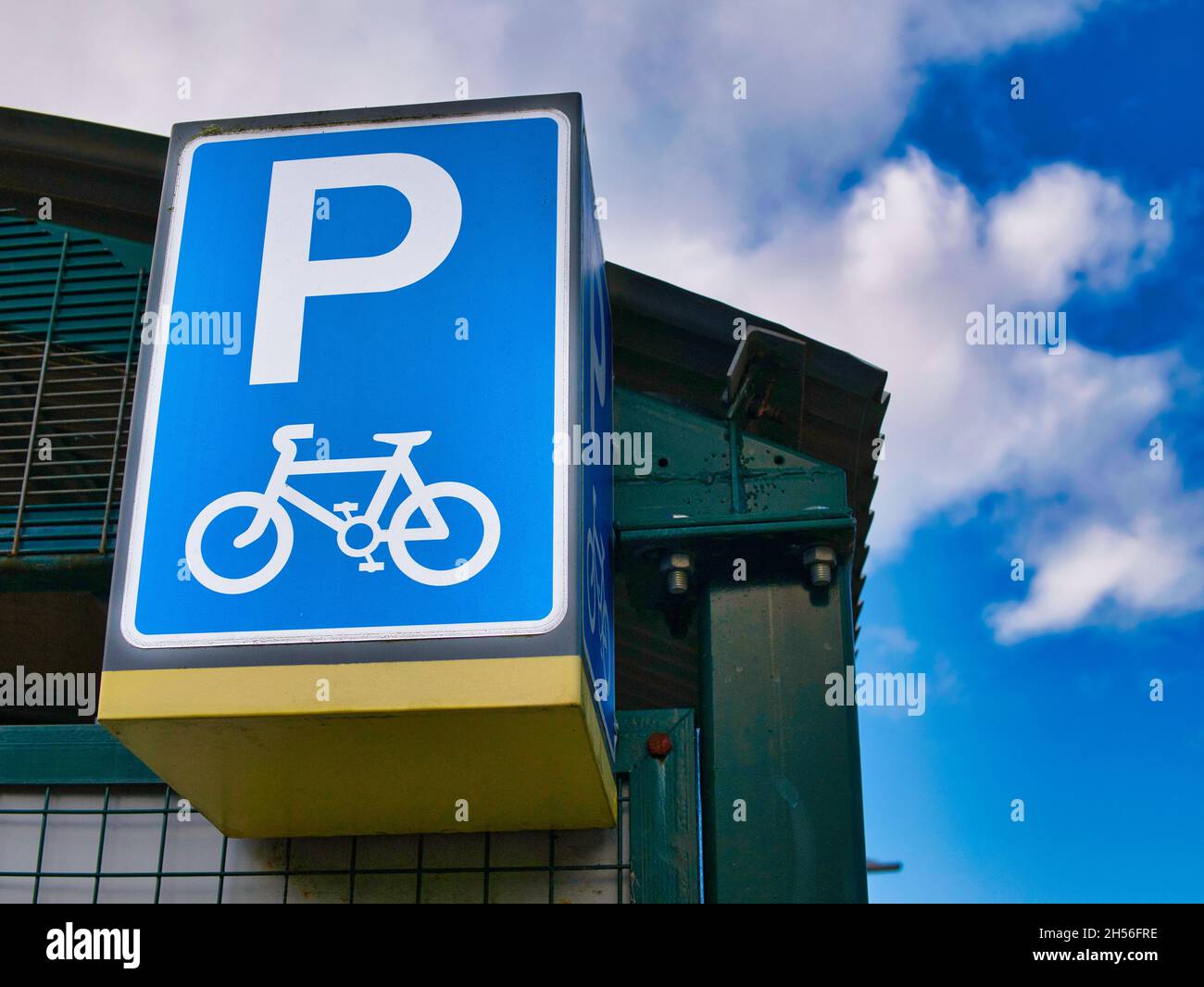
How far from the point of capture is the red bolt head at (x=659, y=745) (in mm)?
5418

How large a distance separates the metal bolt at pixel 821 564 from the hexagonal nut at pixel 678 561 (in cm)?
49

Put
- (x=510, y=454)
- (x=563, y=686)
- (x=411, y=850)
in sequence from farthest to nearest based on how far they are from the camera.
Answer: (x=411, y=850) → (x=510, y=454) → (x=563, y=686)

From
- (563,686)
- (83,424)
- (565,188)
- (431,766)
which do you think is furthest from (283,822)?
(83,424)

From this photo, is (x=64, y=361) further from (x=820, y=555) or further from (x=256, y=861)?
(x=820, y=555)

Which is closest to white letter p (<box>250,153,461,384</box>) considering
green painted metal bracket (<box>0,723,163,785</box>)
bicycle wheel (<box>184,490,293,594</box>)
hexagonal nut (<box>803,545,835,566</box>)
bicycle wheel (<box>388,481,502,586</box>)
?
bicycle wheel (<box>184,490,293,594</box>)

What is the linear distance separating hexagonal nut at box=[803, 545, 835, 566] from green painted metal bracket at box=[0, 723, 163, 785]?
9.26 feet

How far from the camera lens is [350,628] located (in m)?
4.16

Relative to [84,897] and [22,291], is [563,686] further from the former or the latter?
[22,291]

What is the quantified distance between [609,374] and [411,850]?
216 cm

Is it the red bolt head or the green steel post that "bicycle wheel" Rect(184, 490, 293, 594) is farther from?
the green steel post

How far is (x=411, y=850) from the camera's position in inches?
205

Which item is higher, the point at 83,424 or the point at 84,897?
the point at 83,424

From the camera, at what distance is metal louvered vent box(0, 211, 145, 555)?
247 inches

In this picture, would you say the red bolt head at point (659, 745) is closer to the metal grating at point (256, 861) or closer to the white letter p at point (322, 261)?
the metal grating at point (256, 861)
